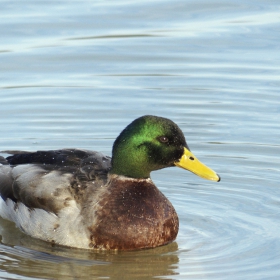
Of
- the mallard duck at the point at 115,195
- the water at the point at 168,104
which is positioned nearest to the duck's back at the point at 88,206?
the mallard duck at the point at 115,195

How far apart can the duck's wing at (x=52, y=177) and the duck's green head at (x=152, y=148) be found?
1.34ft

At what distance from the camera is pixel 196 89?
14.4m

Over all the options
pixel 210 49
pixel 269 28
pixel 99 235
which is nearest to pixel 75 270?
pixel 99 235

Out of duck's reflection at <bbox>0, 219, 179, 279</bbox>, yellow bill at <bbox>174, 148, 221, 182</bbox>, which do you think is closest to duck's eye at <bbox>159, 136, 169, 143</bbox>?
yellow bill at <bbox>174, 148, 221, 182</bbox>

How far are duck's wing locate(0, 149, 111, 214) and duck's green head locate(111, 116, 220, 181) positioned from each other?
0.41 meters

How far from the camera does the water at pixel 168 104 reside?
9.18 meters

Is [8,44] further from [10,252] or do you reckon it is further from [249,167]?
[10,252]

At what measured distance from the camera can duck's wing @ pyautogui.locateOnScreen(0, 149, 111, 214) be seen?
948 cm

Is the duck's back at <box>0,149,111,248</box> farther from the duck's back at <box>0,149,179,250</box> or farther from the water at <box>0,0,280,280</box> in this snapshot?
the water at <box>0,0,280,280</box>

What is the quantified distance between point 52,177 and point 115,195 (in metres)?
0.74

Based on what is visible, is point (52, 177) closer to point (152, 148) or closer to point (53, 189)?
point (53, 189)

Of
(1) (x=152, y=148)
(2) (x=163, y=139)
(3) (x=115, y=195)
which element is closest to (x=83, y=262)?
(3) (x=115, y=195)

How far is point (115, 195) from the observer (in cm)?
946

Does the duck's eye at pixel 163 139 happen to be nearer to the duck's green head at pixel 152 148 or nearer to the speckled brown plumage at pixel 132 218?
the duck's green head at pixel 152 148
